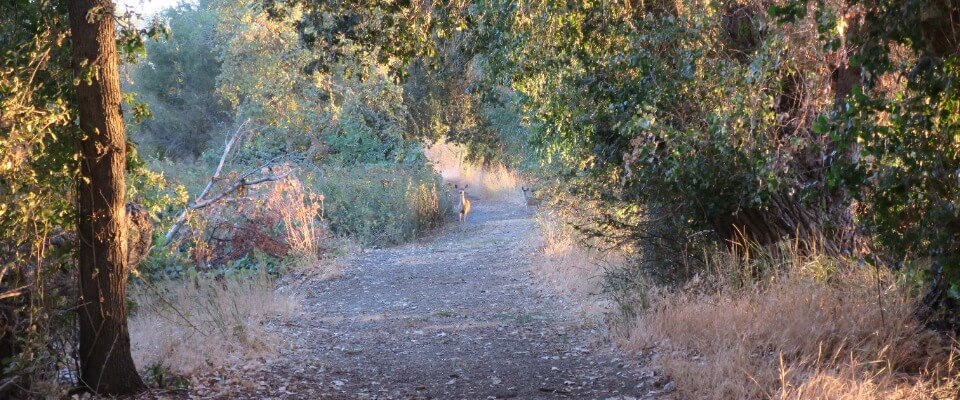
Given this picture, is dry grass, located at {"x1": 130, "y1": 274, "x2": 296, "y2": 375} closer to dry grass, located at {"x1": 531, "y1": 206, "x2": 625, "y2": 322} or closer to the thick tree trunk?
the thick tree trunk

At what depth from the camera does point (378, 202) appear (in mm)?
22188

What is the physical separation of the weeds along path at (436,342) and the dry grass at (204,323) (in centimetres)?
34

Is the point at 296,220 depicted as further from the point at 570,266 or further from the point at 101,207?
the point at 101,207

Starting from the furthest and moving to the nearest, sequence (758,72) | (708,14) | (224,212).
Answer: (224,212)
(708,14)
(758,72)

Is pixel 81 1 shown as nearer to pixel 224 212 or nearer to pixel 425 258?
pixel 224 212

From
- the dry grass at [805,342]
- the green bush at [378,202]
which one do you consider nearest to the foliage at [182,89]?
the green bush at [378,202]

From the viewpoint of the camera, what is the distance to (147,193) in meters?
9.60

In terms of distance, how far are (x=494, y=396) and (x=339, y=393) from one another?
4.57 ft

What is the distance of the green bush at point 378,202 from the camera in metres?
21.2

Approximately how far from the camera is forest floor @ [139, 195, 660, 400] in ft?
25.9

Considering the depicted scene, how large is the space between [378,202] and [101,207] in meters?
15.7

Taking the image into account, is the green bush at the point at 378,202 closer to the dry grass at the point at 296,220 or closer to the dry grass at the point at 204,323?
the dry grass at the point at 296,220

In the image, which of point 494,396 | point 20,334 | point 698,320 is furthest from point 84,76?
point 698,320

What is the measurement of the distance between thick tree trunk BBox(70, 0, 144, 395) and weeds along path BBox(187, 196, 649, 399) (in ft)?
3.61
